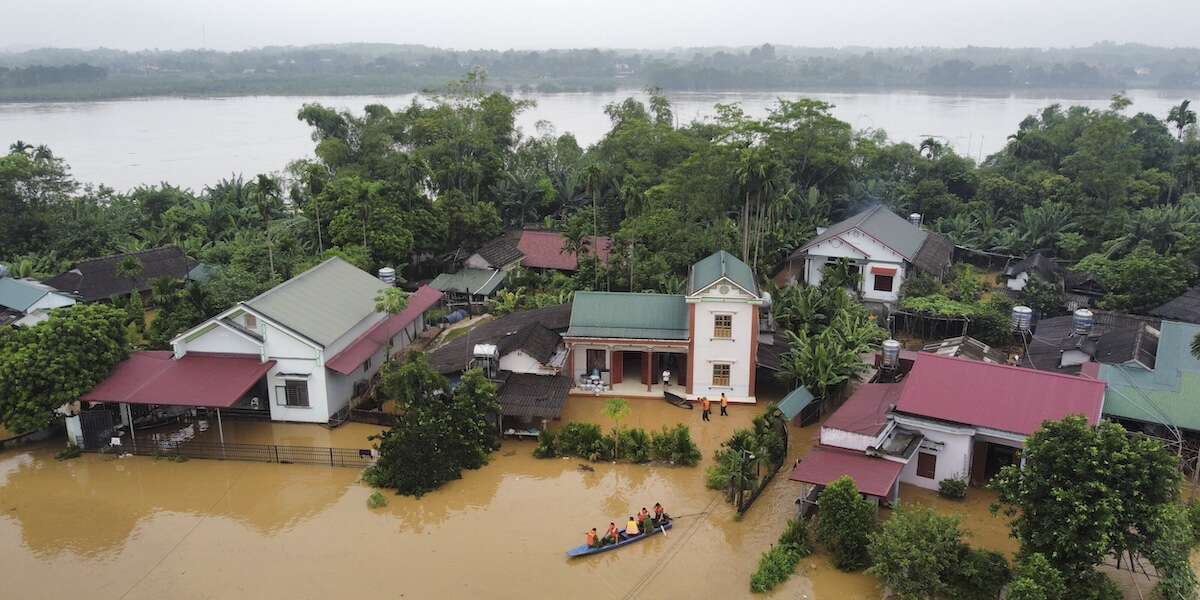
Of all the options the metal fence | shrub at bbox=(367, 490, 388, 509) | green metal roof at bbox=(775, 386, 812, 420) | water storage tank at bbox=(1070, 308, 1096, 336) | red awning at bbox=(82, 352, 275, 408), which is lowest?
shrub at bbox=(367, 490, 388, 509)

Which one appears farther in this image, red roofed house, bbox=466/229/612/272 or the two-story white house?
red roofed house, bbox=466/229/612/272

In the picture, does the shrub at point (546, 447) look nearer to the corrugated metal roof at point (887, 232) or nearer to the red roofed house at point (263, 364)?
the red roofed house at point (263, 364)

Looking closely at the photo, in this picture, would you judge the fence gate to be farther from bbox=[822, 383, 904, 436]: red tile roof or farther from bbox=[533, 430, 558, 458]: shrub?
bbox=[822, 383, 904, 436]: red tile roof

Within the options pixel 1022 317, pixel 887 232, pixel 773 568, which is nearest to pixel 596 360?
pixel 773 568

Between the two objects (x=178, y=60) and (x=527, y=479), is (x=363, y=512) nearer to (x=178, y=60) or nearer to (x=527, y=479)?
(x=527, y=479)

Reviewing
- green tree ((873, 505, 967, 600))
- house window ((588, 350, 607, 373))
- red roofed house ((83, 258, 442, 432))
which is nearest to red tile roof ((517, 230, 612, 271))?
house window ((588, 350, 607, 373))

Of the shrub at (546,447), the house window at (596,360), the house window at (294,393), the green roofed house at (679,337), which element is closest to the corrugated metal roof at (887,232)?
the green roofed house at (679,337)

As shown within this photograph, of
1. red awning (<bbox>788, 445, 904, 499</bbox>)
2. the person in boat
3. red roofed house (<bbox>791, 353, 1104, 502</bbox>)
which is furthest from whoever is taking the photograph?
red roofed house (<bbox>791, 353, 1104, 502</bbox>)

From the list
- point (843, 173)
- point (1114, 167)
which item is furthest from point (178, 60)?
point (1114, 167)
